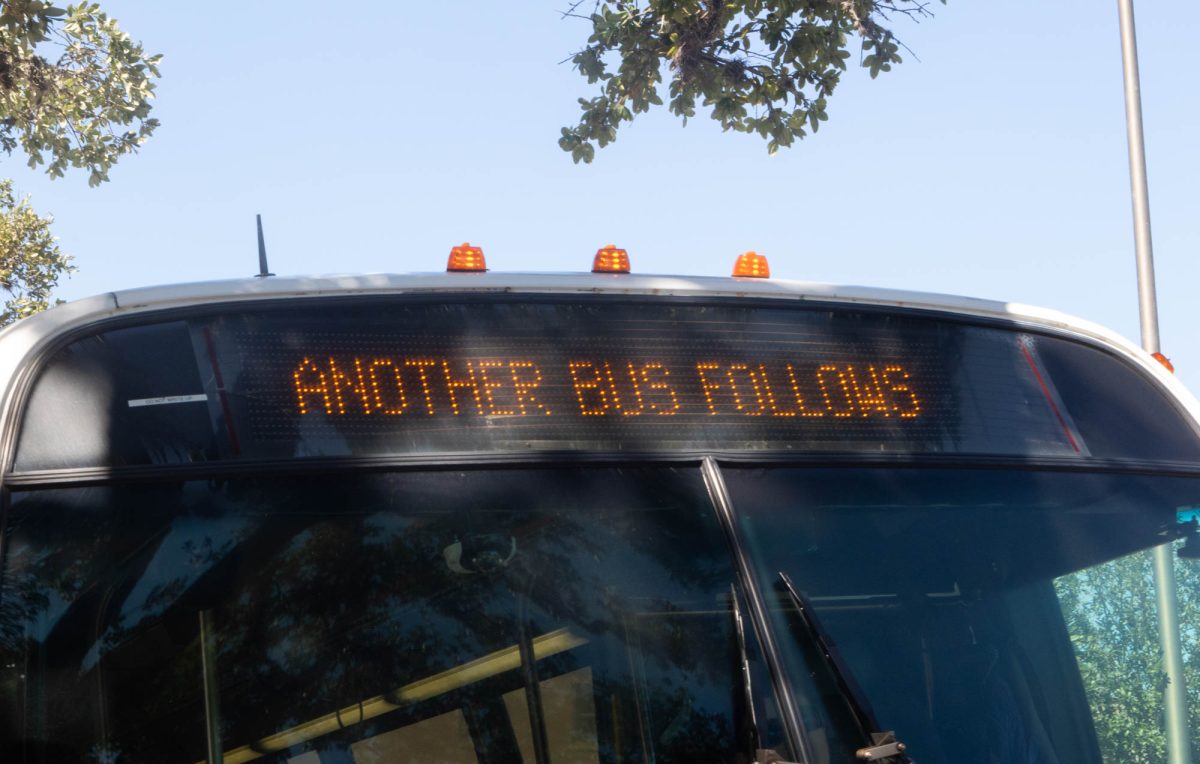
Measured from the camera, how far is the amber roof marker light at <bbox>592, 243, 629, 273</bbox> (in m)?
4.04

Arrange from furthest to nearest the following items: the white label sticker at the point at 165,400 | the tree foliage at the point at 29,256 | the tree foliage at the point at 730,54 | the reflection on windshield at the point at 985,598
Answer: the tree foliage at the point at 29,256 → the tree foliage at the point at 730,54 → the reflection on windshield at the point at 985,598 → the white label sticker at the point at 165,400

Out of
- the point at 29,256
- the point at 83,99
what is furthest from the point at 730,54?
the point at 29,256

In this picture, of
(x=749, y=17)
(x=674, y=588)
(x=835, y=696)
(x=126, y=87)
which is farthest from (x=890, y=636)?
(x=126, y=87)

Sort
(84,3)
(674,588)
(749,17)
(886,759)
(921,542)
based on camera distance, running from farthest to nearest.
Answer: (84,3)
(749,17)
(921,542)
(674,588)
(886,759)

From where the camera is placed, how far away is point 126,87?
40.3 feet

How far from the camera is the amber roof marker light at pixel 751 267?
13.6 feet

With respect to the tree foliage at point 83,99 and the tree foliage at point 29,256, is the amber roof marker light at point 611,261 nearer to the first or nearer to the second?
the tree foliage at point 83,99

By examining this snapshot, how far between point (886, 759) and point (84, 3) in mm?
11179

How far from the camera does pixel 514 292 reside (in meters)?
3.72

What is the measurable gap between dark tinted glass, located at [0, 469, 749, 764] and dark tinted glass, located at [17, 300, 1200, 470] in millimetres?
137

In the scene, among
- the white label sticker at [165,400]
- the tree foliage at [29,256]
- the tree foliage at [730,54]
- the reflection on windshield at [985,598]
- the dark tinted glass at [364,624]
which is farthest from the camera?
the tree foliage at [29,256]

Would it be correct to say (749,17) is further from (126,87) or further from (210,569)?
(210,569)

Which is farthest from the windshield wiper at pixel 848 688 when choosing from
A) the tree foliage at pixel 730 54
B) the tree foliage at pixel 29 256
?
the tree foliage at pixel 29 256

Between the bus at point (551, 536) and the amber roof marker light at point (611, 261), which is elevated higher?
the amber roof marker light at point (611, 261)
